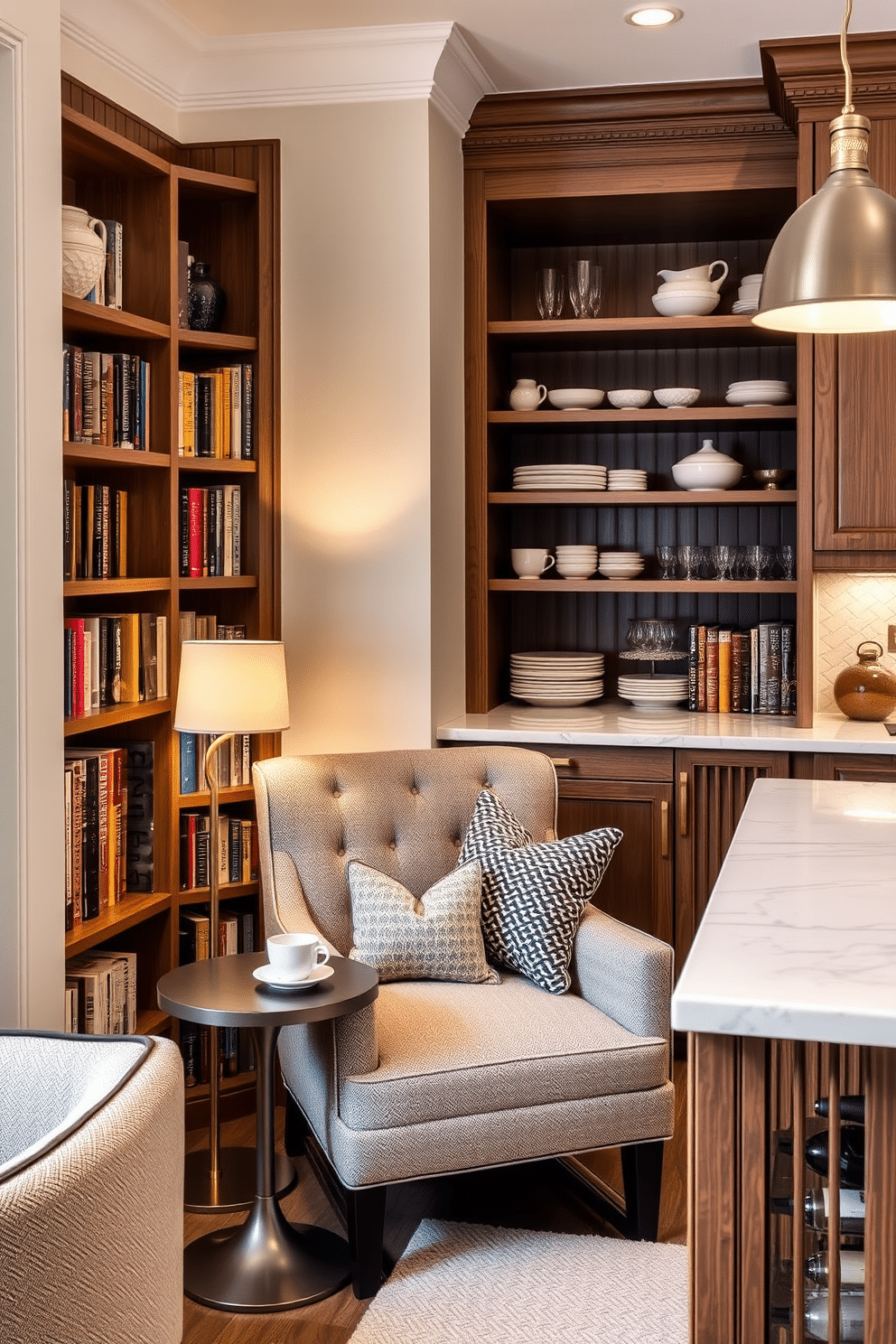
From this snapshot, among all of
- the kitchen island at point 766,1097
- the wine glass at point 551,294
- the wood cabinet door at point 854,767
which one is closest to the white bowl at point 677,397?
the wine glass at point 551,294

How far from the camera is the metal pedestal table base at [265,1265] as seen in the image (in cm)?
243

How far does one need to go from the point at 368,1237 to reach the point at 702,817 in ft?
4.99

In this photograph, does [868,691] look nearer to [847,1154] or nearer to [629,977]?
[629,977]

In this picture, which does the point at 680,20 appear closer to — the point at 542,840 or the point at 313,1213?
the point at 542,840

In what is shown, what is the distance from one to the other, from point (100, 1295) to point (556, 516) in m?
3.18

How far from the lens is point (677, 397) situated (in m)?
3.86

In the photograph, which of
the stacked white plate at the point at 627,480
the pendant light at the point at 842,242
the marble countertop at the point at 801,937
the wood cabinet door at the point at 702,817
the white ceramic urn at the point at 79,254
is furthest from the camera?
the stacked white plate at the point at 627,480

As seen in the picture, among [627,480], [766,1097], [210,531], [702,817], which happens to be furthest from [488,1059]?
[627,480]

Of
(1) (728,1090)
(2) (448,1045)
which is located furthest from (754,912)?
(2) (448,1045)

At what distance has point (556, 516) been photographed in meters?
4.36

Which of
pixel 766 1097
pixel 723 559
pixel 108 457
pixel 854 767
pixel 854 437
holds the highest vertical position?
pixel 854 437

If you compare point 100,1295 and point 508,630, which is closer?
point 100,1295

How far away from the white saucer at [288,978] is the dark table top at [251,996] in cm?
1

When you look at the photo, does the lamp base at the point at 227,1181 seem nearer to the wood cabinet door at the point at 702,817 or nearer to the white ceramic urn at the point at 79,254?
the wood cabinet door at the point at 702,817
